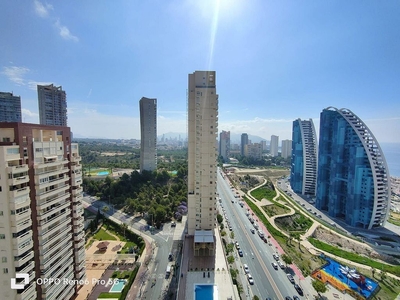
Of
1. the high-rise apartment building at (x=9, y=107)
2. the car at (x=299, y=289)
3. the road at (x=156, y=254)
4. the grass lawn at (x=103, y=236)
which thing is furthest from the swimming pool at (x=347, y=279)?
the high-rise apartment building at (x=9, y=107)

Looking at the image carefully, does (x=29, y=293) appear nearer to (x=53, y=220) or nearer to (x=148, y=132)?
(x=53, y=220)

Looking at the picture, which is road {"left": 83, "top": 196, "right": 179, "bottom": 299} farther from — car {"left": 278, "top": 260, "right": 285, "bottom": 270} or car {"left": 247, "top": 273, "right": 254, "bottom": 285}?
car {"left": 278, "top": 260, "right": 285, "bottom": 270}

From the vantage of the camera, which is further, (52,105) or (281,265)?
(52,105)

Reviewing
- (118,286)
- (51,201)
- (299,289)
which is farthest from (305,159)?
(51,201)

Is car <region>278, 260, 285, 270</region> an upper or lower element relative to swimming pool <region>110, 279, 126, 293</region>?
upper

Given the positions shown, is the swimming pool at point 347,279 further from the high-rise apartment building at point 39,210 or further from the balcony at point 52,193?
the balcony at point 52,193

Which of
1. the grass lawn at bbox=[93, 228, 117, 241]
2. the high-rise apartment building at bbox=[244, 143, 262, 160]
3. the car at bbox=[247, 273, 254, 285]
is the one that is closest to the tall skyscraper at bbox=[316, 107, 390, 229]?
the car at bbox=[247, 273, 254, 285]
